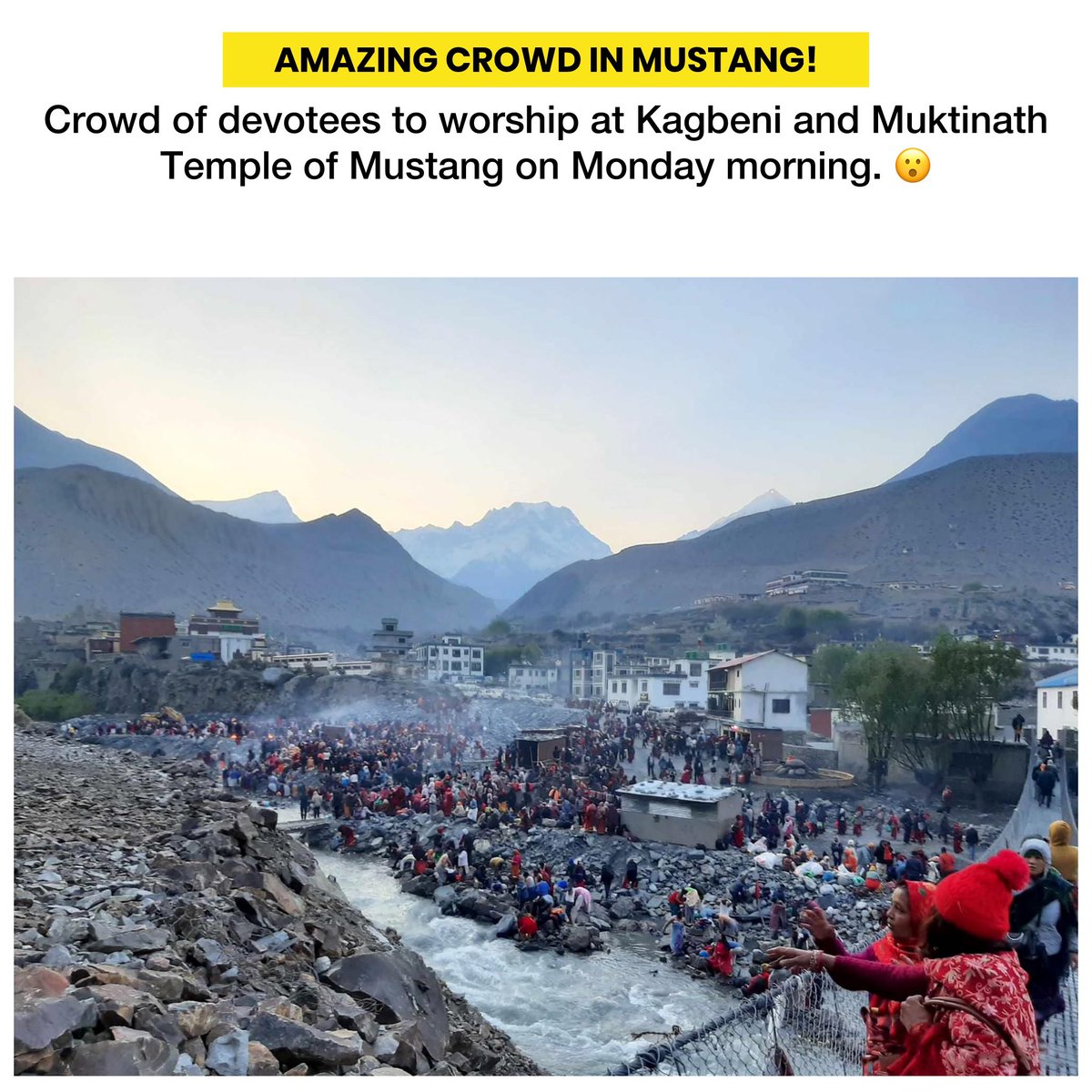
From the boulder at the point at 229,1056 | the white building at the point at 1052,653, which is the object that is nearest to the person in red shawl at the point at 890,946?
the boulder at the point at 229,1056

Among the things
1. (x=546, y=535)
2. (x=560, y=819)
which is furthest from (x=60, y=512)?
(x=560, y=819)

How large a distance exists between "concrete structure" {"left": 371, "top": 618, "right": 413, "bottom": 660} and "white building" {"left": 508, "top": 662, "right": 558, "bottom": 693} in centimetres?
374

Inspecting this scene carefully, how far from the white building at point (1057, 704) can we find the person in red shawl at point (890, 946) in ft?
26.8

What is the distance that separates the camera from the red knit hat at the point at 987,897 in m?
1.19

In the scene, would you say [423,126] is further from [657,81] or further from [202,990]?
[202,990]

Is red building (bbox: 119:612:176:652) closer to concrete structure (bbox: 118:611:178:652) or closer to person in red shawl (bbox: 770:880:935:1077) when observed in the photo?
concrete structure (bbox: 118:611:178:652)

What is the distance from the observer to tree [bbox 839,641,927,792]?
989 cm

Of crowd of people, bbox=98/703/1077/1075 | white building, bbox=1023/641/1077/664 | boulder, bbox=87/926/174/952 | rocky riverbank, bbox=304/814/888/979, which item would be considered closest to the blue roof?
white building, bbox=1023/641/1077/664

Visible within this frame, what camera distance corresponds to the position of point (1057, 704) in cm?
861

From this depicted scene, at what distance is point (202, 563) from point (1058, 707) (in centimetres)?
2553

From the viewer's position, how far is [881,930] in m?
5.76

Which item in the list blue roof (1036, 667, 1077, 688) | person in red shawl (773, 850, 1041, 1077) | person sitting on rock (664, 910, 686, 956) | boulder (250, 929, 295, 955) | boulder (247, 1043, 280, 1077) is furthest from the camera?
blue roof (1036, 667, 1077, 688)

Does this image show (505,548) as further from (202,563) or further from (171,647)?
(202,563)

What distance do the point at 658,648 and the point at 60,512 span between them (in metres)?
20.8
